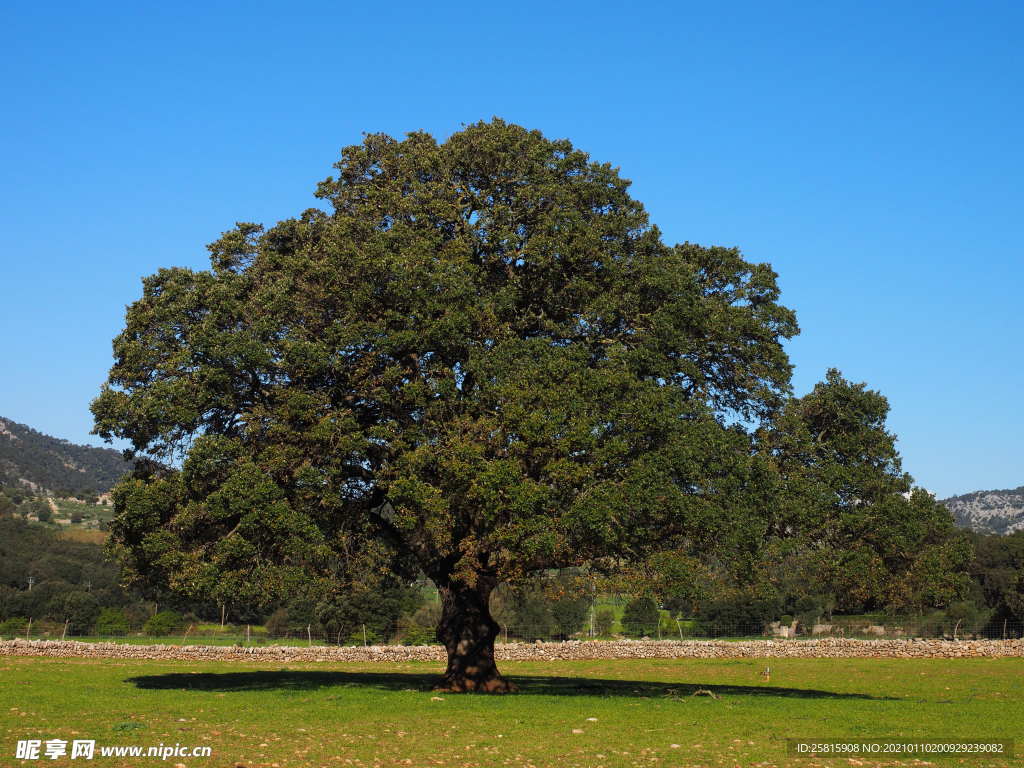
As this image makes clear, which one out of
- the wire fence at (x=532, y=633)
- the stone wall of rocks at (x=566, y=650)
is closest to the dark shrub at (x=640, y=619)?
the wire fence at (x=532, y=633)

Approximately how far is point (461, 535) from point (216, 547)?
20.4 feet

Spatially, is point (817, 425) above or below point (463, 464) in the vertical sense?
above

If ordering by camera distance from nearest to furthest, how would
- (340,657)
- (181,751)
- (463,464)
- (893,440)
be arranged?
(181,751) → (463,464) → (893,440) → (340,657)

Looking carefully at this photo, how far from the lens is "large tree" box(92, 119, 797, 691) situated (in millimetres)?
20984

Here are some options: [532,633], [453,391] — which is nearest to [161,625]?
[532,633]

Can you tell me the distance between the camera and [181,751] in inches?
498

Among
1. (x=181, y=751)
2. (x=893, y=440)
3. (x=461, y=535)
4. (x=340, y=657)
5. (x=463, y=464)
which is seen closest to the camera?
(x=181, y=751)

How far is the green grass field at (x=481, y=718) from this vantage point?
13.2 meters

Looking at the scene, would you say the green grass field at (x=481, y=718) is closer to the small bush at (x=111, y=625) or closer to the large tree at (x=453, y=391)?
the large tree at (x=453, y=391)

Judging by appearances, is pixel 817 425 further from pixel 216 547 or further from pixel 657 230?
pixel 216 547

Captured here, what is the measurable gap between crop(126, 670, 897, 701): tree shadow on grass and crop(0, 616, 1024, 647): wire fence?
869 inches

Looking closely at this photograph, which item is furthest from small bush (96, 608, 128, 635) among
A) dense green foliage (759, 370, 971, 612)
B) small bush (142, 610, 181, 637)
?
dense green foliage (759, 370, 971, 612)

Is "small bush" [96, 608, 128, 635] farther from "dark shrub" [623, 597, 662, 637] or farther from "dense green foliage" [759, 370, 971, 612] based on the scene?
"dense green foliage" [759, 370, 971, 612]

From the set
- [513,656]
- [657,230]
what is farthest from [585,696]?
[513,656]
